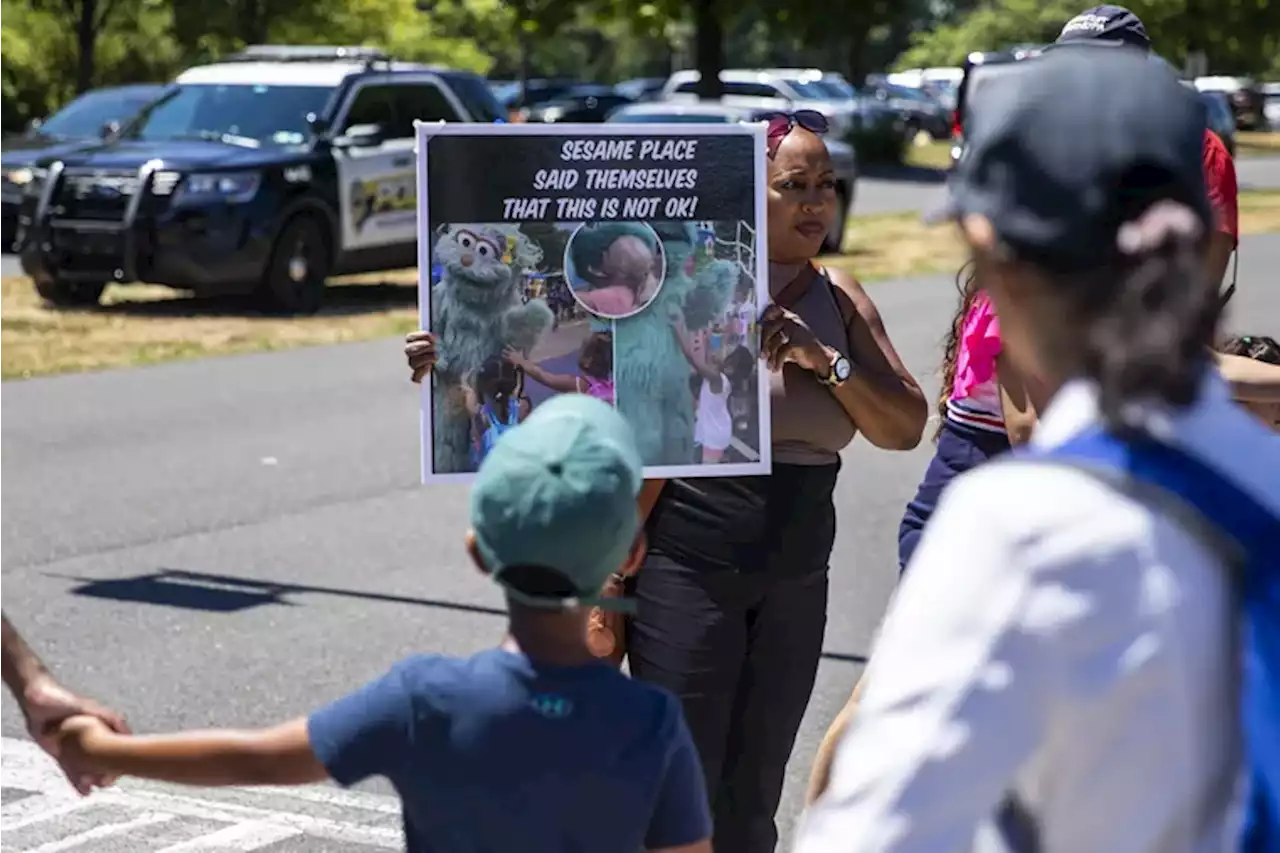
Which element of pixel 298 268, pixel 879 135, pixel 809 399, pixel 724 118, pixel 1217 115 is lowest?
pixel 879 135

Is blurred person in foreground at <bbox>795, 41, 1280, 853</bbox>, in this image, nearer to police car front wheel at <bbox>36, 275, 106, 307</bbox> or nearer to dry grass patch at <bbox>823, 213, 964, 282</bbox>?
police car front wheel at <bbox>36, 275, 106, 307</bbox>

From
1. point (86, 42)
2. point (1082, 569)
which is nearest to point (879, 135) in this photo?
point (86, 42)

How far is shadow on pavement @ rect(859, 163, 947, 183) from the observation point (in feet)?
135

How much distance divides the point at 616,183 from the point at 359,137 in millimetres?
14195

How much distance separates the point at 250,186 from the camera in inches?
680

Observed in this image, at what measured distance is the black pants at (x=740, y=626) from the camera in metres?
4.42

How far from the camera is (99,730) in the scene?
2.86 m

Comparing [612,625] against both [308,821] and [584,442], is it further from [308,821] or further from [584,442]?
[584,442]

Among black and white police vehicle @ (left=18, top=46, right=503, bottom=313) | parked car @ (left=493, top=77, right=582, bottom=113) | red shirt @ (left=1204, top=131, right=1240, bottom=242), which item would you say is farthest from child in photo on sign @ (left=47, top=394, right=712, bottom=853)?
parked car @ (left=493, top=77, right=582, bottom=113)

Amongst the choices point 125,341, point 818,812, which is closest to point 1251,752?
point 818,812

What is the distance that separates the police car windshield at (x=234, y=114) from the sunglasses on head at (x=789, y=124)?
549 inches

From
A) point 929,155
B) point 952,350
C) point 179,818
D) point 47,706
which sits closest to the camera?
point 47,706

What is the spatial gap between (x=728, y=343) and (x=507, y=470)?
188 centimetres

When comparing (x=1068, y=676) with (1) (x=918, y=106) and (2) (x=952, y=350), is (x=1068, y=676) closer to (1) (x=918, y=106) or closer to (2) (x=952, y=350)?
(2) (x=952, y=350)
